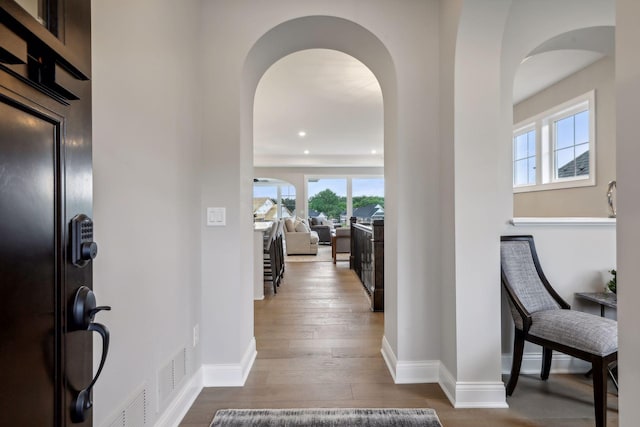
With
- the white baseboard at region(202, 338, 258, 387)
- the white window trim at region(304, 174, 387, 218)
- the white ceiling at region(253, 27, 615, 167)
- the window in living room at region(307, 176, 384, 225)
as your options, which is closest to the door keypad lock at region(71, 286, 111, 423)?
the white baseboard at region(202, 338, 258, 387)

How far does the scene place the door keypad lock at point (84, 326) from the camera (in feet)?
2.44

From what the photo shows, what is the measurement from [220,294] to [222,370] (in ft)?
1.72

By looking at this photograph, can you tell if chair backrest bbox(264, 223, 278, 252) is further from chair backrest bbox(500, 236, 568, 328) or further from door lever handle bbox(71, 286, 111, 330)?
door lever handle bbox(71, 286, 111, 330)

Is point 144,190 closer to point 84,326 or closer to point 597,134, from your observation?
point 84,326

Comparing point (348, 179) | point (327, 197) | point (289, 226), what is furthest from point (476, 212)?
point (327, 197)

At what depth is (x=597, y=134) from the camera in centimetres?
364

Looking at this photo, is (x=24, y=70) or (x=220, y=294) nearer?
(x=24, y=70)

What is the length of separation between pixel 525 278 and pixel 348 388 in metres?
1.42

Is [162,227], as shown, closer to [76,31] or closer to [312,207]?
[76,31]

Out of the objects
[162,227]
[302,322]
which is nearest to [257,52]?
[162,227]

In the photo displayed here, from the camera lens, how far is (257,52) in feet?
7.38

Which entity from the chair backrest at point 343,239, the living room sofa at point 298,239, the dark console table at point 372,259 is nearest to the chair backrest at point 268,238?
the dark console table at point 372,259

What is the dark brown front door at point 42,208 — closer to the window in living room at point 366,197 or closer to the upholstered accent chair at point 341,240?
the upholstered accent chair at point 341,240

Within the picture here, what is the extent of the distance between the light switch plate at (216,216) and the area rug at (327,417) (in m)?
1.16
